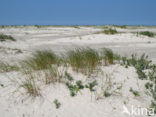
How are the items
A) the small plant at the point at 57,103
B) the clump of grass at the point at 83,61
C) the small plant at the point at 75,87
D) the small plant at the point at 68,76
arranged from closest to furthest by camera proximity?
the small plant at the point at 57,103 → the small plant at the point at 75,87 → the small plant at the point at 68,76 → the clump of grass at the point at 83,61

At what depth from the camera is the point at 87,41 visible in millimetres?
11500

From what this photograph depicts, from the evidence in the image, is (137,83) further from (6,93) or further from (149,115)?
(6,93)

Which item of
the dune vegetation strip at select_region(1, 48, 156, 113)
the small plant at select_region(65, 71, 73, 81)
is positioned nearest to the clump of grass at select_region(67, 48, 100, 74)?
the dune vegetation strip at select_region(1, 48, 156, 113)

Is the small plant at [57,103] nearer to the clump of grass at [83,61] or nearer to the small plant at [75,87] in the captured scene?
the small plant at [75,87]

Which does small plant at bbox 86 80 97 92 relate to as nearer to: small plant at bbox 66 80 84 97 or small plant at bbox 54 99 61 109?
small plant at bbox 66 80 84 97

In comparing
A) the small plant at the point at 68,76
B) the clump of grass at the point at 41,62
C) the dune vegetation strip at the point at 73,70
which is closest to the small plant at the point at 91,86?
the dune vegetation strip at the point at 73,70

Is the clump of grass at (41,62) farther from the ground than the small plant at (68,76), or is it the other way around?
the clump of grass at (41,62)

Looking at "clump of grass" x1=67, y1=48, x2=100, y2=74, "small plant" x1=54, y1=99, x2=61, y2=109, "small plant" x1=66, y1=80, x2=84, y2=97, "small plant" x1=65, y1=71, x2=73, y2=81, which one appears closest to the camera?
"small plant" x1=54, y1=99, x2=61, y2=109

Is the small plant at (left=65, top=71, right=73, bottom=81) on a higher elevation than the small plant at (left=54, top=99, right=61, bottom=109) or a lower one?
higher

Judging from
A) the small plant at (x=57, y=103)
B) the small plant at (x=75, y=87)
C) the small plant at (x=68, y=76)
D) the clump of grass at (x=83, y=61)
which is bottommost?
the small plant at (x=57, y=103)

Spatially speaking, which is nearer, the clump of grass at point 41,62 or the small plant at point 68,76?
the small plant at point 68,76

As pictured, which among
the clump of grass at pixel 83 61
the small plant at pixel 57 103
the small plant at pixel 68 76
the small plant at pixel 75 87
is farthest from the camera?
the clump of grass at pixel 83 61

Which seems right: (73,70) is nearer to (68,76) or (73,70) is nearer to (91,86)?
(68,76)

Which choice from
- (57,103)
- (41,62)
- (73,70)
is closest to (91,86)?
(57,103)
